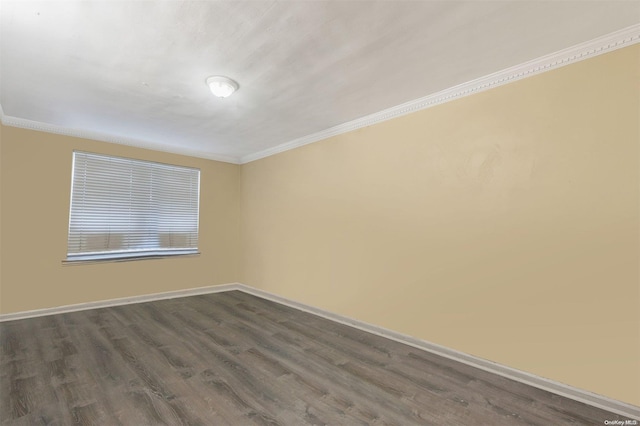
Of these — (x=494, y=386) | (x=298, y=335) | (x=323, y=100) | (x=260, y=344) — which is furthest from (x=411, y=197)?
(x=260, y=344)

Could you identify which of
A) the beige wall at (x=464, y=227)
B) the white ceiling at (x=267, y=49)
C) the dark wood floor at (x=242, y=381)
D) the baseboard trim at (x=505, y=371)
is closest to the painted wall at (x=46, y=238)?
the beige wall at (x=464, y=227)

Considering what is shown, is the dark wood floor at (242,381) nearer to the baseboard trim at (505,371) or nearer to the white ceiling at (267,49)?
the baseboard trim at (505,371)

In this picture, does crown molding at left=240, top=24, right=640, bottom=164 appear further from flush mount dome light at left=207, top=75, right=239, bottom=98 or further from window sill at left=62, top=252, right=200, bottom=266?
window sill at left=62, top=252, right=200, bottom=266

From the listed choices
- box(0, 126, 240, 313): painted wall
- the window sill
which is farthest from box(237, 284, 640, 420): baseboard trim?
box(0, 126, 240, 313): painted wall

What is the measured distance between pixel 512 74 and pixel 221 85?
95.9 inches

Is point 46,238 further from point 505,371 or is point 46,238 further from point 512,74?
point 512,74

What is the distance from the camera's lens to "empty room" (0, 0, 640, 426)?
1830mm

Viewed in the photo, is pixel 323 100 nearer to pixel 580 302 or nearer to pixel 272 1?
pixel 272 1

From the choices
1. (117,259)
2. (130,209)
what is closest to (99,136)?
(130,209)

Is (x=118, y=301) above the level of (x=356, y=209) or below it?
below

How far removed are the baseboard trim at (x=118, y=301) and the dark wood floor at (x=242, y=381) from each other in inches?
9.4

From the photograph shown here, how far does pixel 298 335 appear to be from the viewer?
124 inches

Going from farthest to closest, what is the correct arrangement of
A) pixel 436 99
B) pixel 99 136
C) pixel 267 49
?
pixel 99 136 < pixel 436 99 < pixel 267 49

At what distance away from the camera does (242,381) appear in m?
2.22
